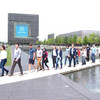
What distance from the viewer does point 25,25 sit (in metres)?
135

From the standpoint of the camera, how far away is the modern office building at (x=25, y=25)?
136875mm

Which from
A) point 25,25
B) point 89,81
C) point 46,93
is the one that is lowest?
point 89,81

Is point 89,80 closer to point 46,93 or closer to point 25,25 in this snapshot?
point 46,93

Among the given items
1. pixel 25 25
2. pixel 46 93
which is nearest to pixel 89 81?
pixel 46 93

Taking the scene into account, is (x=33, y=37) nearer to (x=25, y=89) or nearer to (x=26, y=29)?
(x=26, y=29)

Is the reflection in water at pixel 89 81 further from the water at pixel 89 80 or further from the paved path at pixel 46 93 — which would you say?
the paved path at pixel 46 93

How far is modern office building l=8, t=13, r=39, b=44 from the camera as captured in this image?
13688 centimetres

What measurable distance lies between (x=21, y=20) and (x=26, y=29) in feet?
32.0

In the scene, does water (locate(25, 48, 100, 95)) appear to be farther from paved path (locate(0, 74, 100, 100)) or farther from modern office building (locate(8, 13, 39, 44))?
modern office building (locate(8, 13, 39, 44))

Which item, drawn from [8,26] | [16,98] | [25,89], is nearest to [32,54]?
[25,89]

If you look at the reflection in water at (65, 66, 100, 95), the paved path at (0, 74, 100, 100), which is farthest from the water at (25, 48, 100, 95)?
the paved path at (0, 74, 100, 100)

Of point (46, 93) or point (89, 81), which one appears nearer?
point (46, 93)

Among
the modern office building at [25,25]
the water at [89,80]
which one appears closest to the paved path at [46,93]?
the water at [89,80]

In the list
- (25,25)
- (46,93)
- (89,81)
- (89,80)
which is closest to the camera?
(46,93)
